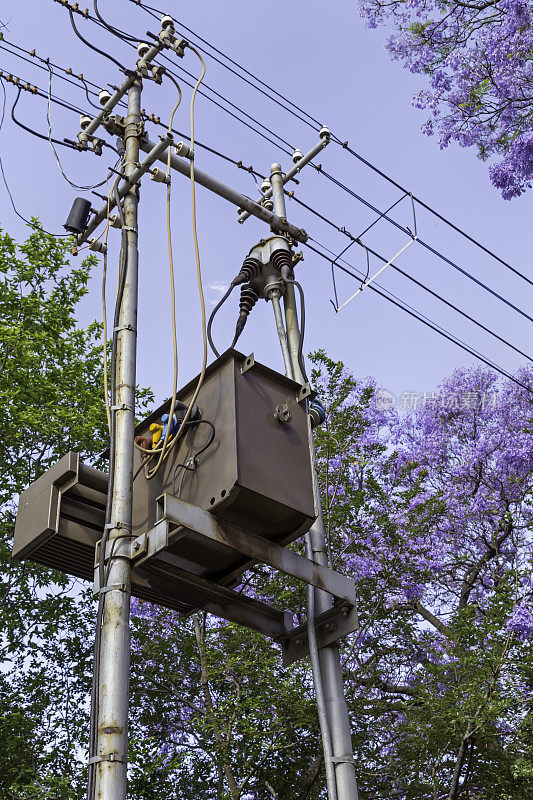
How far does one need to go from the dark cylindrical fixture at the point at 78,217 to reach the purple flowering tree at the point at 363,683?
6.55 meters

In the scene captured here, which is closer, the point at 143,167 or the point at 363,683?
the point at 143,167

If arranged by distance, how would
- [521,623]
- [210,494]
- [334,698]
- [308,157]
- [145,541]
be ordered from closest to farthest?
[145,541] < [210,494] < [334,698] < [308,157] < [521,623]

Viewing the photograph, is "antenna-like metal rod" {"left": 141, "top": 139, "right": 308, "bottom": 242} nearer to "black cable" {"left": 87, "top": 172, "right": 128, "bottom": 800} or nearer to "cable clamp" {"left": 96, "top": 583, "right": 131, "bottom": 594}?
"black cable" {"left": 87, "top": 172, "right": 128, "bottom": 800}

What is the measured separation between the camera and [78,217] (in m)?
5.85

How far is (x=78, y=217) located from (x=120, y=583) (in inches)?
111

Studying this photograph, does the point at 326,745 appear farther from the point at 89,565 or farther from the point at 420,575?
the point at 420,575

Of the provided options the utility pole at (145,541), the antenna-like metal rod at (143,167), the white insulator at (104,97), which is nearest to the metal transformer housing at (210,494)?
the utility pole at (145,541)

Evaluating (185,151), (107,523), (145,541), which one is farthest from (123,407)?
(185,151)

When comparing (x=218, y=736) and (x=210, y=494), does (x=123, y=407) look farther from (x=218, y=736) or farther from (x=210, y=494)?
(x=218, y=736)

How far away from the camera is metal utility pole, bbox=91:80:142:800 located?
3.74 meters

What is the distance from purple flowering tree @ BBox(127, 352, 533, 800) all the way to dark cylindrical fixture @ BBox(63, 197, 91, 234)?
21.5ft

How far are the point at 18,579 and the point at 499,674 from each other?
21.6 ft

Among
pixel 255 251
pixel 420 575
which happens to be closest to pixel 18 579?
pixel 420 575

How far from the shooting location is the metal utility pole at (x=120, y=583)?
147 inches
